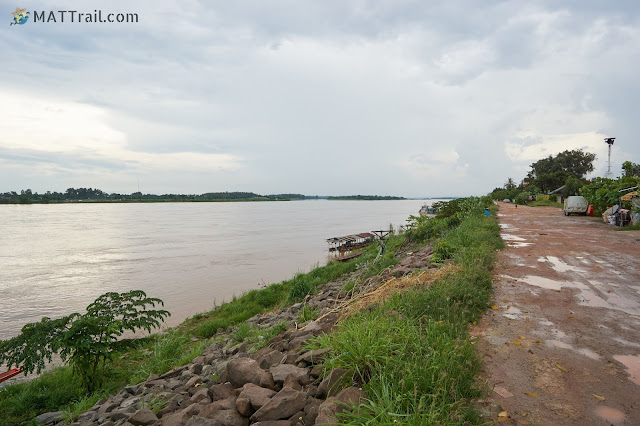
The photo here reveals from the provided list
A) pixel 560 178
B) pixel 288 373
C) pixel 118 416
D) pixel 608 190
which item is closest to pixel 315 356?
pixel 288 373

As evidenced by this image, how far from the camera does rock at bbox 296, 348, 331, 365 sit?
3.71 m

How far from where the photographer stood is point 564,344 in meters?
4.12

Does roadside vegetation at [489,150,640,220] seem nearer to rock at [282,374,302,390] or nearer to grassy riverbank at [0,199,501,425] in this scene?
grassy riverbank at [0,199,501,425]

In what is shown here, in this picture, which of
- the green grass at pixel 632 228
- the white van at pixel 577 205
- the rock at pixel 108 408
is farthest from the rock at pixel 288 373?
the white van at pixel 577 205

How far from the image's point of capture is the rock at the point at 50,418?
580cm

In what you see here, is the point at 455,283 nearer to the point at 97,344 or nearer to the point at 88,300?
the point at 97,344

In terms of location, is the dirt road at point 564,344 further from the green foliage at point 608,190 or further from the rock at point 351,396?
the green foliage at point 608,190

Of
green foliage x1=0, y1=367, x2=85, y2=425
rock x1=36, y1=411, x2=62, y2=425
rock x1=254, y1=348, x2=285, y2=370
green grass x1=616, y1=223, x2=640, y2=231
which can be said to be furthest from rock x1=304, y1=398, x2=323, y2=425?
green grass x1=616, y1=223, x2=640, y2=231

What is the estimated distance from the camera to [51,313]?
14.0m

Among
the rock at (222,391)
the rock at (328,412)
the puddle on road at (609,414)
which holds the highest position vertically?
the rock at (328,412)

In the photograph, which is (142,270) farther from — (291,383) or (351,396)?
(351,396)

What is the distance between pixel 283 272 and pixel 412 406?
61.1 ft

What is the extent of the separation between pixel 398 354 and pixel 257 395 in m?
1.42

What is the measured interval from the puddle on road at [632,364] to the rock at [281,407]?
3292 millimetres
